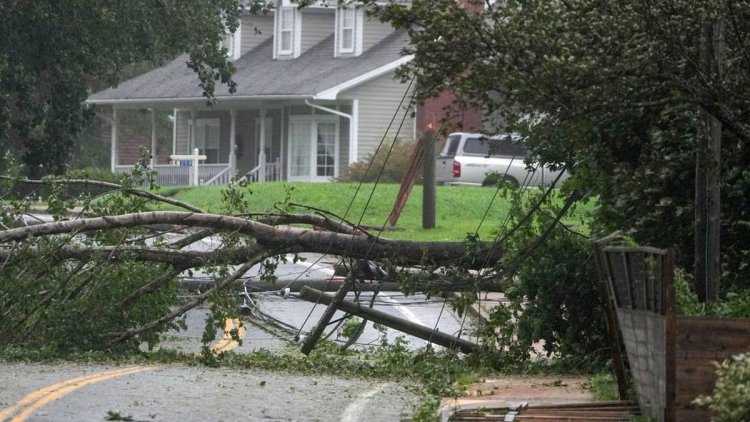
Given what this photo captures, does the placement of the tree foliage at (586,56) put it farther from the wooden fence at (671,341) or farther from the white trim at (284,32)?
the white trim at (284,32)

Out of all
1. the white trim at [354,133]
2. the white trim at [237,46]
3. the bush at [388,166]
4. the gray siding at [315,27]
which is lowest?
the bush at [388,166]

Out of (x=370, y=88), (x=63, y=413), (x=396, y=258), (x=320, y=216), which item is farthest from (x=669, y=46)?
(x=370, y=88)

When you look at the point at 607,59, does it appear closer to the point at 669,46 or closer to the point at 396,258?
the point at 669,46

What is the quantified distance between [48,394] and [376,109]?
33390 millimetres

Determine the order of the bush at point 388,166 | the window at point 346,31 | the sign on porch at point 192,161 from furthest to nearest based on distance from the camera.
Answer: the window at point 346,31 → the sign on porch at point 192,161 → the bush at point 388,166

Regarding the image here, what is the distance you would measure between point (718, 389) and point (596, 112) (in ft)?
12.1

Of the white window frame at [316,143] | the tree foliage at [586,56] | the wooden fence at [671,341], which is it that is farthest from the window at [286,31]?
the wooden fence at [671,341]

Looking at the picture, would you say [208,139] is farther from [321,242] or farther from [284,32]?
[321,242]

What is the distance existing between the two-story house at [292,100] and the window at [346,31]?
0.03m

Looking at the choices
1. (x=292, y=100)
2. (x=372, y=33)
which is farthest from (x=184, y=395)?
(x=372, y=33)

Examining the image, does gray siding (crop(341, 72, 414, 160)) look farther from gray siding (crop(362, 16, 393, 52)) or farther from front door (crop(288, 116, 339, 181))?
gray siding (crop(362, 16, 393, 52))

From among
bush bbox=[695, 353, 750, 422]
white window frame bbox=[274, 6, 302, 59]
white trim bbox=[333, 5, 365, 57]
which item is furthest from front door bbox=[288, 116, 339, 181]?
bush bbox=[695, 353, 750, 422]

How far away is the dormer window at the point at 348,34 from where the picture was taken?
151 ft

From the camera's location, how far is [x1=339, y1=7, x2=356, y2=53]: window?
1813 inches
